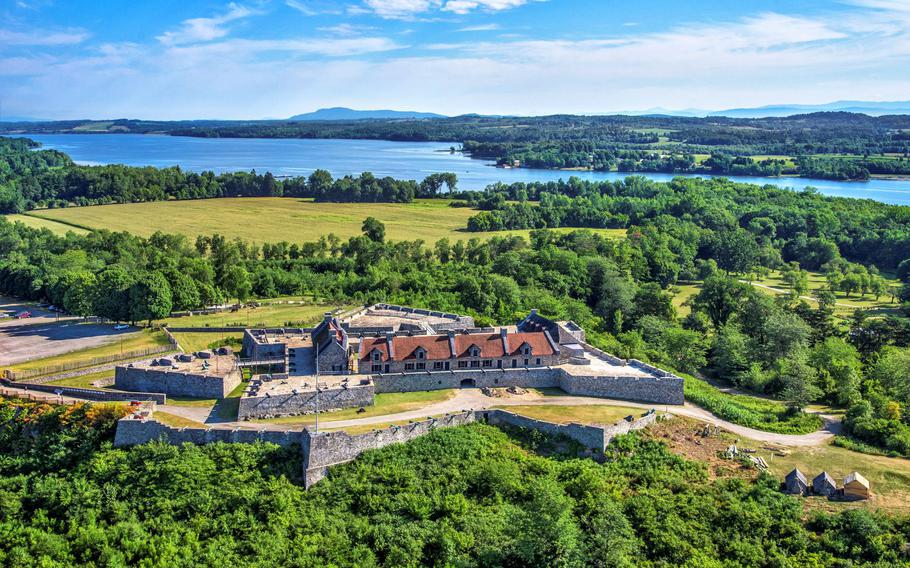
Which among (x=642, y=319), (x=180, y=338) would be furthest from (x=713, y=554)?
(x=180, y=338)

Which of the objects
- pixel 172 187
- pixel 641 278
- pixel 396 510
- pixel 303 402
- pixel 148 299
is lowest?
pixel 396 510

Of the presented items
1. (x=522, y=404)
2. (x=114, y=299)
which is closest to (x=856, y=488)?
(x=522, y=404)

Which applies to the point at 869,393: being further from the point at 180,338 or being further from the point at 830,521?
the point at 180,338

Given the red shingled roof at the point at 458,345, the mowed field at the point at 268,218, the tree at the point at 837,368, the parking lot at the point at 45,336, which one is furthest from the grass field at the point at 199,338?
the mowed field at the point at 268,218

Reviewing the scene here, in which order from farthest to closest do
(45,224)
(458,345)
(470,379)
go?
(45,224) → (458,345) → (470,379)

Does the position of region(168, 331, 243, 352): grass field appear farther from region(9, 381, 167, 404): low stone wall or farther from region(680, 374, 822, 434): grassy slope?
region(680, 374, 822, 434): grassy slope

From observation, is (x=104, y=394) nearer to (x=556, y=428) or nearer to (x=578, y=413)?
(x=556, y=428)

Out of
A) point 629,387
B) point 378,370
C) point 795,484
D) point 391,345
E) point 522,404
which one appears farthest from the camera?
point 629,387
